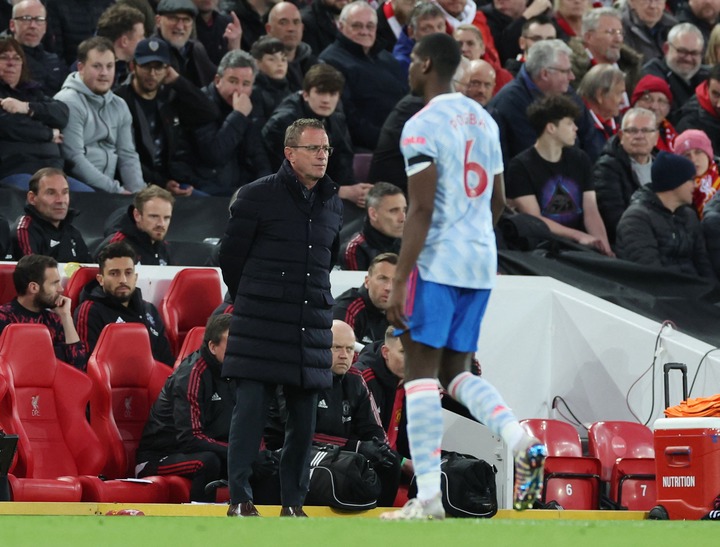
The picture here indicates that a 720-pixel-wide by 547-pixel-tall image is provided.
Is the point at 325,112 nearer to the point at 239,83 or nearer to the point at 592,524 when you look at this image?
the point at 239,83

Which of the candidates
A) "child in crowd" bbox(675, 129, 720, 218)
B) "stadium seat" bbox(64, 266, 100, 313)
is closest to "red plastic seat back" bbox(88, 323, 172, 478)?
"stadium seat" bbox(64, 266, 100, 313)

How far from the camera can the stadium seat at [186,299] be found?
9.70 m

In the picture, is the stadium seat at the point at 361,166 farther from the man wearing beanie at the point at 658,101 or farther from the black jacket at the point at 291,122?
the man wearing beanie at the point at 658,101

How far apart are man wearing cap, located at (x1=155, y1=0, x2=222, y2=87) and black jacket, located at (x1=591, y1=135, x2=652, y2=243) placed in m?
3.20

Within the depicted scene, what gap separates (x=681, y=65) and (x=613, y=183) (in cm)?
282

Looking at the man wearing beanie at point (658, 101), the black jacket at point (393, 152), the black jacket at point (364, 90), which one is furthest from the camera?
the man wearing beanie at point (658, 101)

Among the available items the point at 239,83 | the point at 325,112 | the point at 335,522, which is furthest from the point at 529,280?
the point at 335,522

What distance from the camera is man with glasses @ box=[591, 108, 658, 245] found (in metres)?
11.8

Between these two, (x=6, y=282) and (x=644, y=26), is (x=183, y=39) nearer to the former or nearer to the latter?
(x=6, y=282)

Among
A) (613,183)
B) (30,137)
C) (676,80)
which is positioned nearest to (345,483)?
(30,137)

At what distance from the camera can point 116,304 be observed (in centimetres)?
927

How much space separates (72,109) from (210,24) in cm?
230

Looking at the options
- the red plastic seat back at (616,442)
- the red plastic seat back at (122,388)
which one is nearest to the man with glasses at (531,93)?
the red plastic seat back at (616,442)

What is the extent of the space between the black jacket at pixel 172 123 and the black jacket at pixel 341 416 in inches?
132
